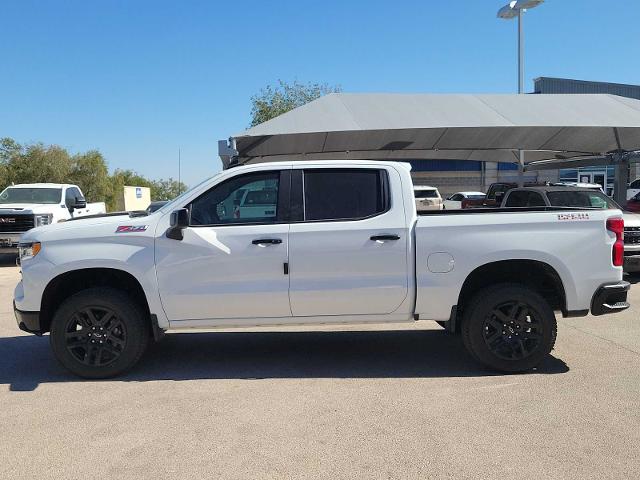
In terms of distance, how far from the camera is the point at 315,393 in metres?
4.71

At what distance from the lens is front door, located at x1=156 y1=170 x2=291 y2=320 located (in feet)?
16.3

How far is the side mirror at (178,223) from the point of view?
192 inches

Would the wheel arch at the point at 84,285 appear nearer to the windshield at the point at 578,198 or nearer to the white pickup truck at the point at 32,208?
the windshield at the point at 578,198

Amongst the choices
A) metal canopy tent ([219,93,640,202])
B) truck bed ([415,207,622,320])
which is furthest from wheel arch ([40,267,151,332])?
metal canopy tent ([219,93,640,202])

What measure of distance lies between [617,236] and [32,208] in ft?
45.5

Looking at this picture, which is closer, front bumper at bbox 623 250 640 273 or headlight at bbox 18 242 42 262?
headlight at bbox 18 242 42 262

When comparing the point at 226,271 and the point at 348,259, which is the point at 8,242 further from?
the point at 348,259

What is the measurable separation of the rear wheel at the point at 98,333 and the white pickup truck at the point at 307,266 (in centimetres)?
1

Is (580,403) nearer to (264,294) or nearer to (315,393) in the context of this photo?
(315,393)

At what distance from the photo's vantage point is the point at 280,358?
576 centimetres

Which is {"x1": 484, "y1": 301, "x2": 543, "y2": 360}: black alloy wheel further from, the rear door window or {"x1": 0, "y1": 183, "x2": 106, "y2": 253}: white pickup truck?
{"x1": 0, "y1": 183, "x2": 106, "y2": 253}: white pickup truck

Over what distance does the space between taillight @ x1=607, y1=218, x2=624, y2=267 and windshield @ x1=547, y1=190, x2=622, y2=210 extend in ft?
19.1

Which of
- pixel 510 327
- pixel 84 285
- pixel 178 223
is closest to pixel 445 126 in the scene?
pixel 510 327

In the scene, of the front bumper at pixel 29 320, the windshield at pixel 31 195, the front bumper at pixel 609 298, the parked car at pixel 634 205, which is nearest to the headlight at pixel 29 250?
the front bumper at pixel 29 320
